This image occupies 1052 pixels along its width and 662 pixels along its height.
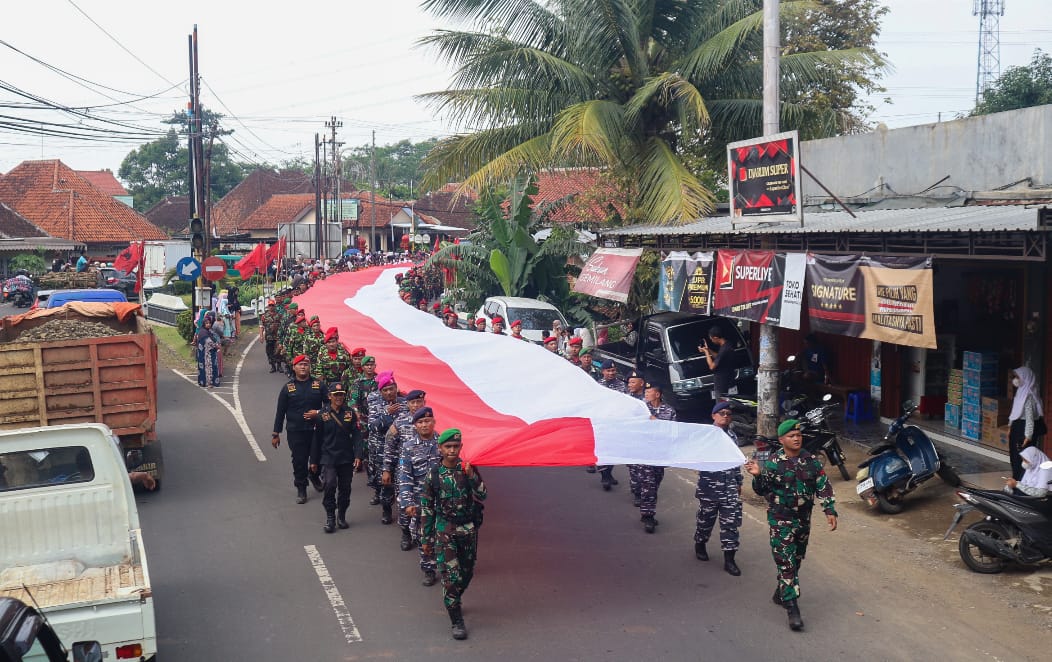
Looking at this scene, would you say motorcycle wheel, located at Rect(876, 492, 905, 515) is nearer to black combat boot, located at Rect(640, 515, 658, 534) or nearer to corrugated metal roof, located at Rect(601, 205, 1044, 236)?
black combat boot, located at Rect(640, 515, 658, 534)

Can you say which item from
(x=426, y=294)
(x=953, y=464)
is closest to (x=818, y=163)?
(x=953, y=464)

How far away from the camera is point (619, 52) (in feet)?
62.0

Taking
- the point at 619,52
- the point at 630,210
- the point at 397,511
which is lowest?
the point at 397,511

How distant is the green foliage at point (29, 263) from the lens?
4550 cm

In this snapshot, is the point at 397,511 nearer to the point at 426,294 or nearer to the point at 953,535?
the point at 953,535

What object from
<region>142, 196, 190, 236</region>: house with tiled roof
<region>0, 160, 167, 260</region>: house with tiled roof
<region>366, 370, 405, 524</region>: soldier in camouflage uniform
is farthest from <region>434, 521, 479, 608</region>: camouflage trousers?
<region>142, 196, 190, 236</region>: house with tiled roof

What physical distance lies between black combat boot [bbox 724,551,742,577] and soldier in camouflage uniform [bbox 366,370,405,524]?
11.2ft

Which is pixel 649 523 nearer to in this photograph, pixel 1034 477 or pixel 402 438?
pixel 402 438

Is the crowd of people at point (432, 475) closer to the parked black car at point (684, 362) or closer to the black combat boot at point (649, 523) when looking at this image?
the black combat boot at point (649, 523)

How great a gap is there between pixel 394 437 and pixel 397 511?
171 cm

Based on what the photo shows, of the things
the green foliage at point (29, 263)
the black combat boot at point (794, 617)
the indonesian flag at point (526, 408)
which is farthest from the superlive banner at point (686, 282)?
the green foliage at point (29, 263)

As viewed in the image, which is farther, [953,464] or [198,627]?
[953,464]

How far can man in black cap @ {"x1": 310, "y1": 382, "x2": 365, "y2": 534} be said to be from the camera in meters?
10.2

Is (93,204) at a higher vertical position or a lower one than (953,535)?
higher
